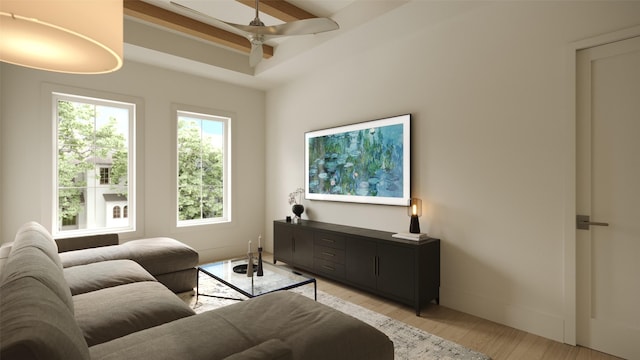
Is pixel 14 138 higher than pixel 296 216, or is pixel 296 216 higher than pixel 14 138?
pixel 14 138

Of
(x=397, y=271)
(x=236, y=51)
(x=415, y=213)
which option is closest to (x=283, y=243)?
(x=397, y=271)

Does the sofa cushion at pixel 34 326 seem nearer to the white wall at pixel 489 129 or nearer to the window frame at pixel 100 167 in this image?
the white wall at pixel 489 129

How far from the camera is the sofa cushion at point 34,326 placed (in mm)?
756

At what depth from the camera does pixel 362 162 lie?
12.3 feet

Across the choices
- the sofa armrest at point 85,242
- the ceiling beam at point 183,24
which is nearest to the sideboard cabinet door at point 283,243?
the sofa armrest at point 85,242

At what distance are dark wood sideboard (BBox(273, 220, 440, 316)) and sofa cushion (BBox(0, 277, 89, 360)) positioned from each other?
8.05ft

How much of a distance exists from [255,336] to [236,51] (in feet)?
13.1

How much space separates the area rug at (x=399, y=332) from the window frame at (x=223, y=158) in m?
1.42

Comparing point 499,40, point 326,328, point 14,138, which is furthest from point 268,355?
point 14,138

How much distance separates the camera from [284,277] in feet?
9.14

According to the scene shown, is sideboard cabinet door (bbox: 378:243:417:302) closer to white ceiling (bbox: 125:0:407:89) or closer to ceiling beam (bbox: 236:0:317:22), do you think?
white ceiling (bbox: 125:0:407:89)

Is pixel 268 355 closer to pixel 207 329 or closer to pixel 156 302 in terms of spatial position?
pixel 207 329

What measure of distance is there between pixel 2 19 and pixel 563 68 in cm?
316

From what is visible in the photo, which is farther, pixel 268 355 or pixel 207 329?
pixel 207 329
